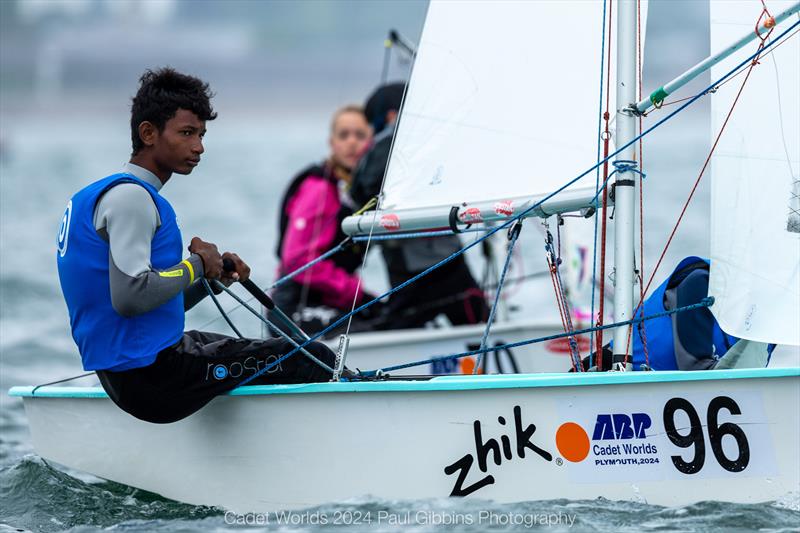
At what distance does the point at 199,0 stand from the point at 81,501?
60193 millimetres

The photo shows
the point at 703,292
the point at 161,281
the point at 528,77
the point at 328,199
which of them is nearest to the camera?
the point at 161,281

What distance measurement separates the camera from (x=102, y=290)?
3.30 m

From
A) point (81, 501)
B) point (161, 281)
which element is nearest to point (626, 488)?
point (161, 281)

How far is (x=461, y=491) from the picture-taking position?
11.0 feet

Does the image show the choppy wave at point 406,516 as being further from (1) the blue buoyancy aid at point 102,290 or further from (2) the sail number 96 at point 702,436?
(1) the blue buoyancy aid at point 102,290

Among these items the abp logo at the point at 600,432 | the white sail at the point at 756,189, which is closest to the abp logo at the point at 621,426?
the abp logo at the point at 600,432

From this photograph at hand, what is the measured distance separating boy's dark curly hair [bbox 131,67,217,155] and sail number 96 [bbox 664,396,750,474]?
1.48 metres

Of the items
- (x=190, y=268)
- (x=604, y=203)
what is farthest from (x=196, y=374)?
(x=604, y=203)

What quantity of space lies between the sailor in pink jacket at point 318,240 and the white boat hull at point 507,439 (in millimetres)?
2554

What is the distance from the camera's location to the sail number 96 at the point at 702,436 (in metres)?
3.19

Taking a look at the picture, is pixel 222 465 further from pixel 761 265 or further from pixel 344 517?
pixel 761 265

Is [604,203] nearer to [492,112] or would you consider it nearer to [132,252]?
[492,112]

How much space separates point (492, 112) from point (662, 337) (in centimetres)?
92

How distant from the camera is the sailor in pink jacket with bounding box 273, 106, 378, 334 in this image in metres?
6.24
